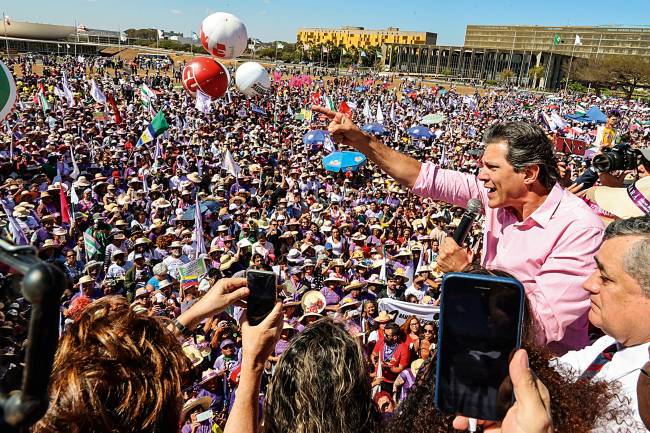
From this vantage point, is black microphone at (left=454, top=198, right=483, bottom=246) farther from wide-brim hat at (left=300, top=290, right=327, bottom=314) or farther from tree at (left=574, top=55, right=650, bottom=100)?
tree at (left=574, top=55, right=650, bottom=100)

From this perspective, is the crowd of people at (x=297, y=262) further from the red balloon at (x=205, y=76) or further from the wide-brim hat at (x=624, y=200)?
the red balloon at (x=205, y=76)

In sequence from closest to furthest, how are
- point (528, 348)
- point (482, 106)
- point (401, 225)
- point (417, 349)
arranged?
point (528, 348) < point (417, 349) < point (401, 225) < point (482, 106)

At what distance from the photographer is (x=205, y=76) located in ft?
43.5

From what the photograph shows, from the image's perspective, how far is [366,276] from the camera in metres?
7.93

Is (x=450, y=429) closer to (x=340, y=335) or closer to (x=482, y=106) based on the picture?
(x=340, y=335)

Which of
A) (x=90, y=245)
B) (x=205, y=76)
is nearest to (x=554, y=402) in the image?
(x=90, y=245)

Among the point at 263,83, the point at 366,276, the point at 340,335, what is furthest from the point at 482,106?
the point at 340,335

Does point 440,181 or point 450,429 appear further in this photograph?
point 440,181

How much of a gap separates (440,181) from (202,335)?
430 cm

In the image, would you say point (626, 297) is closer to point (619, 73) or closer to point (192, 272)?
point (192, 272)

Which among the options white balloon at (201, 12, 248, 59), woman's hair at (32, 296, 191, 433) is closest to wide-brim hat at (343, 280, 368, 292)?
woman's hair at (32, 296, 191, 433)

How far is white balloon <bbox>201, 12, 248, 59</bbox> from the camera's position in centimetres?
1433

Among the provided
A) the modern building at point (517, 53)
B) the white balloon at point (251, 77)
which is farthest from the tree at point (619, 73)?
the white balloon at point (251, 77)

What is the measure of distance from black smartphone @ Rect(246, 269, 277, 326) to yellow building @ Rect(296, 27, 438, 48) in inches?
4352
